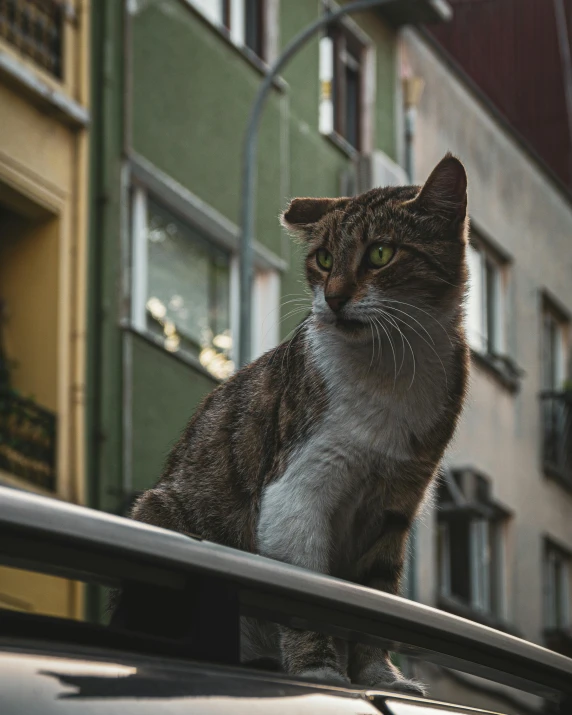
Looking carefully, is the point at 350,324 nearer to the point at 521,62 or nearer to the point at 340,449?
the point at 340,449

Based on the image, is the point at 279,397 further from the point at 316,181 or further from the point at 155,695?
the point at 316,181

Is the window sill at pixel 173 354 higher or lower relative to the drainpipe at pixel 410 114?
lower

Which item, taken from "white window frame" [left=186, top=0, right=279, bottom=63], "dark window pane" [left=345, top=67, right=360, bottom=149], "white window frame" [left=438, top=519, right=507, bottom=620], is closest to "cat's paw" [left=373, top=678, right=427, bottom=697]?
"white window frame" [left=186, top=0, right=279, bottom=63]

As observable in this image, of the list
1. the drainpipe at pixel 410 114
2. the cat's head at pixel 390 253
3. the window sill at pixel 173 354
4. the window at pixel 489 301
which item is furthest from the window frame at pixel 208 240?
the cat's head at pixel 390 253

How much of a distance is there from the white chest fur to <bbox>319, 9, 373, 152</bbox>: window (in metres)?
16.6

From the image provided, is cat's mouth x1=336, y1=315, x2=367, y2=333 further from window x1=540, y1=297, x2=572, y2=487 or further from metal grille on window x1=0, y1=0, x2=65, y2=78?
window x1=540, y1=297, x2=572, y2=487

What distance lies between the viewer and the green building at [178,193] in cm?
1579

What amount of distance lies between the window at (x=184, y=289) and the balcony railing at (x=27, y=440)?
1.65m

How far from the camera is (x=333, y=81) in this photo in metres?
21.6

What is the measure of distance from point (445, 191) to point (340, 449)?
0.77 metres

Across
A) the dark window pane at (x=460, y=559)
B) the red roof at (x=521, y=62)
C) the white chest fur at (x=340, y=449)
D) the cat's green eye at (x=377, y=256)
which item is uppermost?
the red roof at (x=521, y=62)

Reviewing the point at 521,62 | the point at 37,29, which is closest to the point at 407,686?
the point at 37,29

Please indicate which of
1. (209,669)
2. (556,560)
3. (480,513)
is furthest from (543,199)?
(209,669)

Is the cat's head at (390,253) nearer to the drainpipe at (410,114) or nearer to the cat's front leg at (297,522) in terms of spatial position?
the cat's front leg at (297,522)
